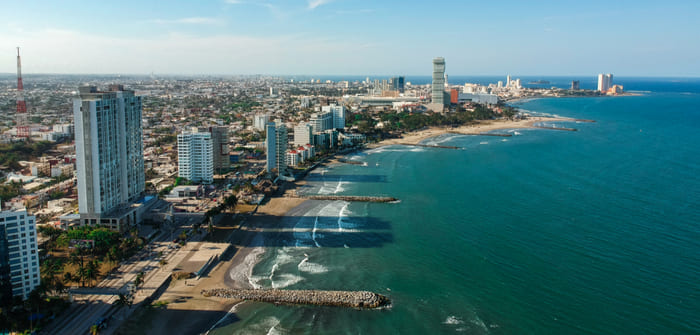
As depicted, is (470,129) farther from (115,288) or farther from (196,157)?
(115,288)

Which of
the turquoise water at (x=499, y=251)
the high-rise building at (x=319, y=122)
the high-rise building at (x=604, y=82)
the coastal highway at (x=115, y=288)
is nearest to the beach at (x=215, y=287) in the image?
the turquoise water at (x=499, y=251)

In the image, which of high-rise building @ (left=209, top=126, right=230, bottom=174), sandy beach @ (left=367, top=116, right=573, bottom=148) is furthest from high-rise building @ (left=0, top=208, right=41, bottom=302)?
sandy beach @ (left=367, top=116, right=573, bottom=148)

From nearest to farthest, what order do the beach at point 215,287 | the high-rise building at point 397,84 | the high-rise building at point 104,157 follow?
1. the beach at point 215,287
2. the high-rise building at point 104,157
3. the high-rise building at point 397,84

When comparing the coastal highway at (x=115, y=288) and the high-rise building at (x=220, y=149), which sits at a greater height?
the high-rise building at (x=220, y=149)

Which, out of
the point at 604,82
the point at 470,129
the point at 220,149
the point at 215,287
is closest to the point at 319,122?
the point at 220,149

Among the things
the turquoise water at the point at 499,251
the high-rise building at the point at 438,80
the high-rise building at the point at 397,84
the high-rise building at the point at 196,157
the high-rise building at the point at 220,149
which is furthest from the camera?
the high-rise building at the point at 397,84

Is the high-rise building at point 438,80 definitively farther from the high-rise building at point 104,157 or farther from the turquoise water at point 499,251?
the high-rise building at point 104,157
